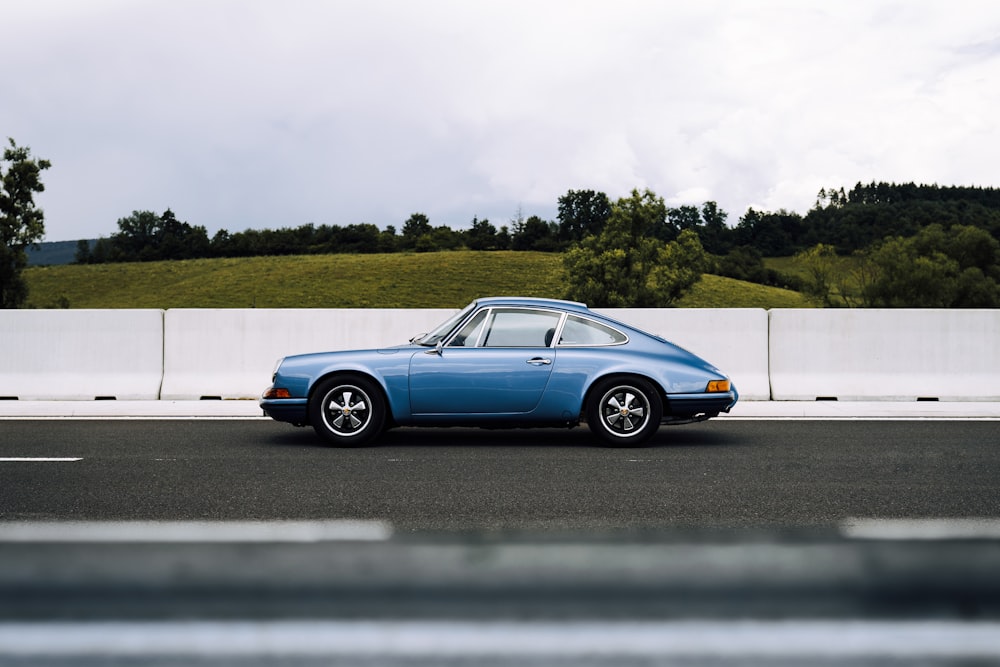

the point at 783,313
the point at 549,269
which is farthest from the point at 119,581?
the point at 549,269

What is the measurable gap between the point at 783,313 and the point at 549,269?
91.1 m

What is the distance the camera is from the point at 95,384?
13.5m

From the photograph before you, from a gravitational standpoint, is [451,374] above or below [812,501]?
above

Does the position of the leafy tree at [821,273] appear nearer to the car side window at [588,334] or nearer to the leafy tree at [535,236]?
the leafy tree at [535,236]

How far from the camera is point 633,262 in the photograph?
9500 cm

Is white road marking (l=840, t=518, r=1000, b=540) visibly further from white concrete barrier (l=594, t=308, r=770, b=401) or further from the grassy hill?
the grassy hill

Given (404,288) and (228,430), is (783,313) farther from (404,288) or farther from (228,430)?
(404,288)

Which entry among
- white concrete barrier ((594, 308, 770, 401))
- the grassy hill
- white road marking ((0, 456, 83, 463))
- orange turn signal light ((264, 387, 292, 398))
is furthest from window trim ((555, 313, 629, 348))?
the grassy hill

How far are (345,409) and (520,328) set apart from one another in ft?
6.13

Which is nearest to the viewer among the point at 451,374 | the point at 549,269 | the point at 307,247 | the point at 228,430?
the point at 451,374

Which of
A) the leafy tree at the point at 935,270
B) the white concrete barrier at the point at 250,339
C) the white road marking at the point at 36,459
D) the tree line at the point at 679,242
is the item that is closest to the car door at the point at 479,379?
the white road marking at the point at 36,459

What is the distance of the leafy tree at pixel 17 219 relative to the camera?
69000 mm

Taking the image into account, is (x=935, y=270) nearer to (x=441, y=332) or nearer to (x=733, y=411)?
(x=733, y=411)

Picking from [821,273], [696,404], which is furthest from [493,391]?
[821,273]
